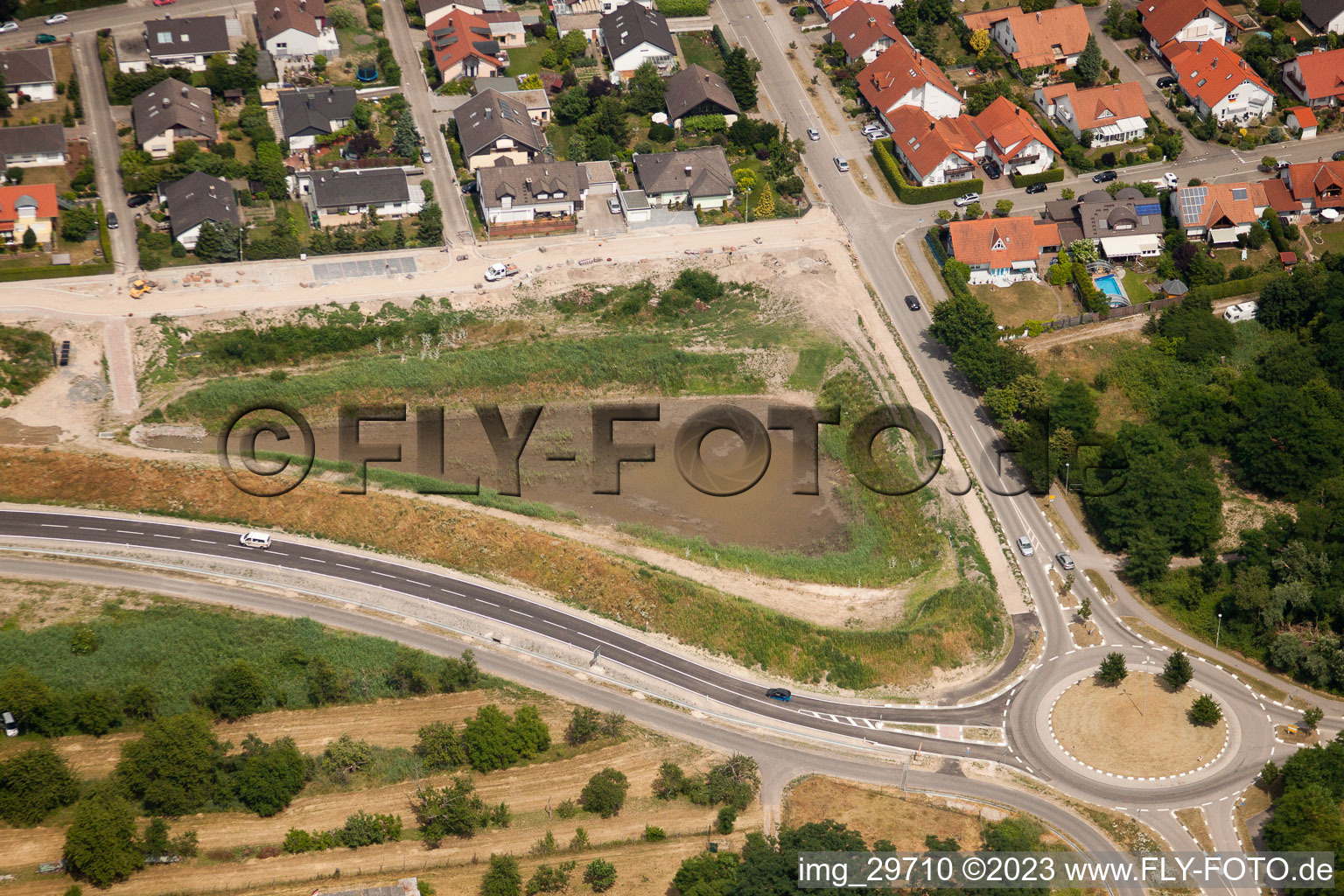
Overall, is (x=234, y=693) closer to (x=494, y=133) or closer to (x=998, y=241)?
Answer: (x=494, y=133)

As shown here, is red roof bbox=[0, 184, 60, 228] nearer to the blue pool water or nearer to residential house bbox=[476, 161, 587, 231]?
residential house bbox=[476, 161, 587, 231]

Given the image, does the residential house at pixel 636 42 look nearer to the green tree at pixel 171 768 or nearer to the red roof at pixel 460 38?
the red roof at pixel 460 38

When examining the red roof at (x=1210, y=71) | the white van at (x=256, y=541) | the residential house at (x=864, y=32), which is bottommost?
the white van at (x=256, y=541)

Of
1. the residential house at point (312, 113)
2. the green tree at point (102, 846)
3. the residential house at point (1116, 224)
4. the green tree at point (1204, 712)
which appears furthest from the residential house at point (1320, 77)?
the green tree at point (102, 846)

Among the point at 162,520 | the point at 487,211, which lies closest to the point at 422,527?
the point at 162,520

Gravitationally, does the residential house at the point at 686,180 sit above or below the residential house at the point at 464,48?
below

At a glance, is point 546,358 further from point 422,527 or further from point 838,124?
point 838,124
